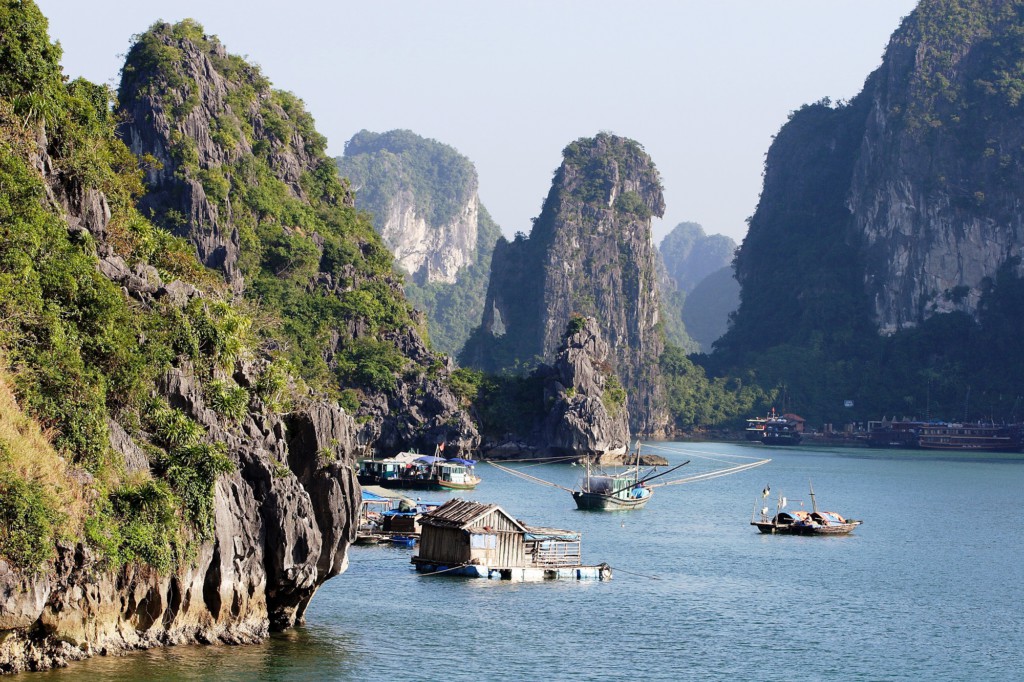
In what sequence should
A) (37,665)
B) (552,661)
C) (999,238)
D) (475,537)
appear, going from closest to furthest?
(37,665) < (552,661) < (475,537) < (999,238)

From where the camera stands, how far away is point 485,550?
4059 centimetres

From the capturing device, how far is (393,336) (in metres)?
106

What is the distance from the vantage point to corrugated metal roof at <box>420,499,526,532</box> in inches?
1576

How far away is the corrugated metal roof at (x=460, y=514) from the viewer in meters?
40.0

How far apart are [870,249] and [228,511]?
170032mm

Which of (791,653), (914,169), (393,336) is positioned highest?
(914,169)

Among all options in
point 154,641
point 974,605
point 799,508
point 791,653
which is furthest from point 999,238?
point 154,641

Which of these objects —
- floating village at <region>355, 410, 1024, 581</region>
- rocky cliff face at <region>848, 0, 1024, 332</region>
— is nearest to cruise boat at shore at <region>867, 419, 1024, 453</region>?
rocky cliff face at <region>848, 0, 1024, 332</region>

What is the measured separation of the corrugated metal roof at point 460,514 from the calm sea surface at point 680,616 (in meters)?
1.73

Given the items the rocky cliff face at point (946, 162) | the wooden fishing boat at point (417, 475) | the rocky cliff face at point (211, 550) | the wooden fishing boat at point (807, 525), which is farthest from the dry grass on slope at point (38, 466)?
the rocky cliff face at point (946, 162)

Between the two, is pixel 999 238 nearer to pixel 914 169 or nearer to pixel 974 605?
pixel 914 169

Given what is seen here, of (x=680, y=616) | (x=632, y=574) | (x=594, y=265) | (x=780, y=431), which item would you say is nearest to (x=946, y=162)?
(x=780, y=431)

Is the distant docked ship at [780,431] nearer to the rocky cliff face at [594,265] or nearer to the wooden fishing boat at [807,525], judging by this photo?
the rocky cliff face at [594,265]

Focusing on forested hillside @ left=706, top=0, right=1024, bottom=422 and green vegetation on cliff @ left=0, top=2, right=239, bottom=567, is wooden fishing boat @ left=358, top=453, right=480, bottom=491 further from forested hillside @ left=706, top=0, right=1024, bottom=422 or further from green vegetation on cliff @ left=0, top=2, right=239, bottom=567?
forested hillside @ left=706, top=0, right=1024, bottom=422
